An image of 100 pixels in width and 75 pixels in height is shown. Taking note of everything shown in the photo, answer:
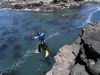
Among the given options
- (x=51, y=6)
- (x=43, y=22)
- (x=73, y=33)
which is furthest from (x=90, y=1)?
(x=73, y=33)

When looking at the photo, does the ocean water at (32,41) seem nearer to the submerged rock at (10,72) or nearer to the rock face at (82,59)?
the submerged rock at (10,72)

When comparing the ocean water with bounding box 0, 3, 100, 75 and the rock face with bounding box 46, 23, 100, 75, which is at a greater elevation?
the rock face with bounding box 46, 23, 100, 75

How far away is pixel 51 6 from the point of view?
61.8 m

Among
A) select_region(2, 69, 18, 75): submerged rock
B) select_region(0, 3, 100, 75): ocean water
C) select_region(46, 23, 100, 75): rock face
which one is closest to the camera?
select_region(46, 23, 100, 75): rock face

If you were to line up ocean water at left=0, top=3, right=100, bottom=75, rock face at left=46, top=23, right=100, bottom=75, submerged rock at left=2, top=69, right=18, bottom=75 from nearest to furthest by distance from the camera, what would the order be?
rock face at left=46, top=23, right=100, bottom=75 < submerged rock at left=2, top=69, right=18, bottom=75 < ocean water at left=0, top=3, right=100, bottom=75

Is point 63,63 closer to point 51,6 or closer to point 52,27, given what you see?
point 52,27

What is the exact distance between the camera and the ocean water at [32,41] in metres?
23.7

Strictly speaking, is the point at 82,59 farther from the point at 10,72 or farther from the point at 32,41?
the point at 32,41

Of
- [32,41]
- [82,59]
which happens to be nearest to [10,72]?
[82,59]

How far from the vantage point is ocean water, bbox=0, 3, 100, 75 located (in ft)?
77.7

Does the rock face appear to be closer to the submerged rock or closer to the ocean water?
the ocean water

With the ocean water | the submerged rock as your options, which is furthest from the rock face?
the submerged rock

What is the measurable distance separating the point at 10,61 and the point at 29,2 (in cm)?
4568

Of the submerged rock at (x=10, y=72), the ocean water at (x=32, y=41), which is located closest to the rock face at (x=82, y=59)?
the ocean water at (x=32, y=41)
